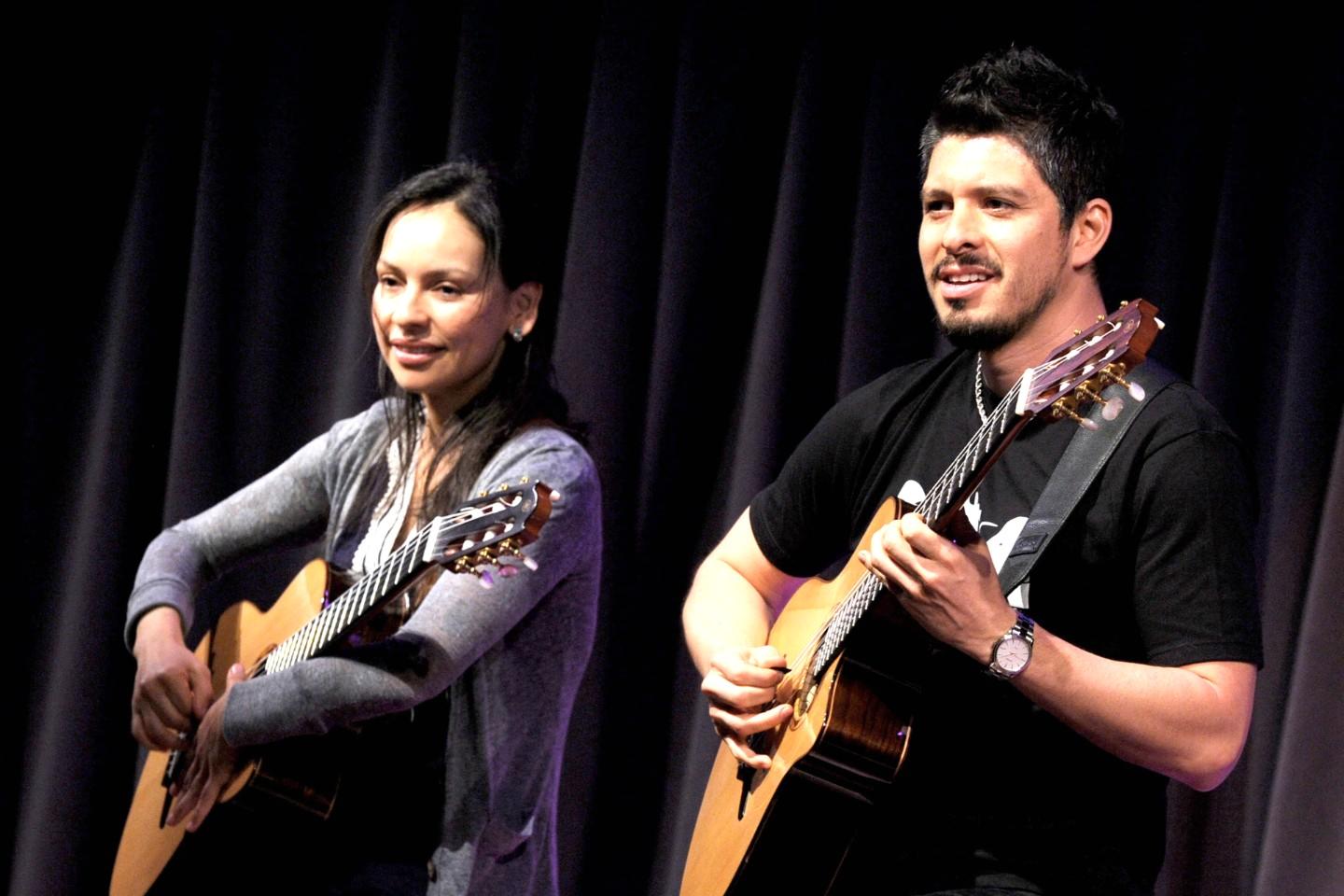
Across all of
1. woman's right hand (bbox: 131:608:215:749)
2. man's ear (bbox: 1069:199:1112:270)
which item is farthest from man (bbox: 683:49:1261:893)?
woman's right hand (bbox: 131:608:215:749)

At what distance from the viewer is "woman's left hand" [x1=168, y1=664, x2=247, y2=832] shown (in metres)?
2.34

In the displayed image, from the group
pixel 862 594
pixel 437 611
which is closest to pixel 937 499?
pixel 862 594

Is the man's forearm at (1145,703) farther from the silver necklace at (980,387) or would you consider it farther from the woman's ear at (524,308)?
the woman's ear at (524,308)

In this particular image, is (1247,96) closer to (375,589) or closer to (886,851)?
(886,851)

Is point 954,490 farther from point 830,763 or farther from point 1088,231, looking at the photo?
point 1088,231

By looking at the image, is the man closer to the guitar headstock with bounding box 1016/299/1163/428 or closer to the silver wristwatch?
the silver wristwatch

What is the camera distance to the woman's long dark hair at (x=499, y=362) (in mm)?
2514

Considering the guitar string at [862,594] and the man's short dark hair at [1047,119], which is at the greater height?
the man's short dark hair at [1047,119]

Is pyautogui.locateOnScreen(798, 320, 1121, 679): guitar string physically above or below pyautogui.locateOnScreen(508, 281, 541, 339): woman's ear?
below

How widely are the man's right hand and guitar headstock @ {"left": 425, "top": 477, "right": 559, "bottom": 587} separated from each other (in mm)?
331

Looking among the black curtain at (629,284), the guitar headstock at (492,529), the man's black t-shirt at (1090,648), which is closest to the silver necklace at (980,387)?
the man's black t-shirt at (1090,648)

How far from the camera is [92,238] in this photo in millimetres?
3639

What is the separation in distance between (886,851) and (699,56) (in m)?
1.81

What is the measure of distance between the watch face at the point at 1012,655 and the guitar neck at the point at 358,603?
0.89 metres
